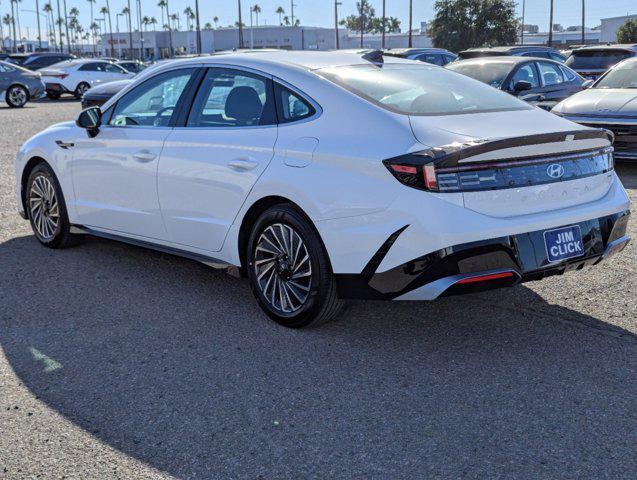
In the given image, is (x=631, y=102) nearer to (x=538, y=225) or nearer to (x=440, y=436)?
(x=538, y=225)

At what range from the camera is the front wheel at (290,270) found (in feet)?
14.8

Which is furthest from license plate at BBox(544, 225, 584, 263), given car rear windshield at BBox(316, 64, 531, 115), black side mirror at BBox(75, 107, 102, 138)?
black side mirror at BBox(75, 107, 102, 138)

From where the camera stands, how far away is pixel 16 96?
2558 centimetres

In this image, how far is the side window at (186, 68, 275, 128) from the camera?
4.98 m

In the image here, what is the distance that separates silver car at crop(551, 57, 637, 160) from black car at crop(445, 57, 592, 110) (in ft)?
4.32

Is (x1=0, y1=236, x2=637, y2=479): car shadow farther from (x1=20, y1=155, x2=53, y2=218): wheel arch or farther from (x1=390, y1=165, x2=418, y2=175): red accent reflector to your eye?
(x1=20, y1=155, x2=53, y2=218): wheel arch

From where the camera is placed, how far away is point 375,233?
4176mm

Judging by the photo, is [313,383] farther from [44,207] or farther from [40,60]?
[40,60]

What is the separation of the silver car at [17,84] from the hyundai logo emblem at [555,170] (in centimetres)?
2397

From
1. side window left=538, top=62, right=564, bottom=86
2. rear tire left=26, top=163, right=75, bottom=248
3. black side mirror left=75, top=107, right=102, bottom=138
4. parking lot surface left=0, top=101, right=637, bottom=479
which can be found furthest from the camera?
side window left=538, top=62, right=564, bottom=86

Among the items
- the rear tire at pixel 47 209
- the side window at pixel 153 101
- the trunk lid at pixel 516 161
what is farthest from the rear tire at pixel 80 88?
the trunk lid at pixel 516 161

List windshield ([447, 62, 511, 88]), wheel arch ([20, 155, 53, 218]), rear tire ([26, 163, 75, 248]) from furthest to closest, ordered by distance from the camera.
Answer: windshield ([447, 62, 511, 88])
wheel arch ([20, 155, 53, 218])
rear tire ([26, 163, 75, 248])

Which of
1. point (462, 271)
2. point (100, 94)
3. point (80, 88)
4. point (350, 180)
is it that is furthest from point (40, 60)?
point (462, 271)

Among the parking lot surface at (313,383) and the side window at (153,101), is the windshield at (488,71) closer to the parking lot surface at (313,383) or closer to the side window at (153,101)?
the parking lot surface at (313,383)
